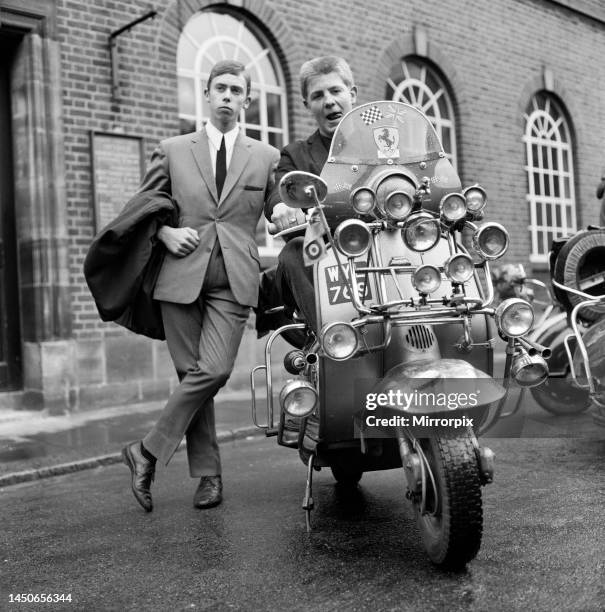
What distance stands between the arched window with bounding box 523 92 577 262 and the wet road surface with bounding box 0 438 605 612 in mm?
8800

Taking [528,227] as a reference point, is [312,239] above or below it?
below

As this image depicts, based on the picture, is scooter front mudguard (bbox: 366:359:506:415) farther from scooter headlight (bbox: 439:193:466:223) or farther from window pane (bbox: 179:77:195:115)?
window pane (bbox: 179:77:195:115)

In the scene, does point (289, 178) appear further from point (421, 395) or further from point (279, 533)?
point (279, 533)

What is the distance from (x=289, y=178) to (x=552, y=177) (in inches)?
444

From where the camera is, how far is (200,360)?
4000 millimetres

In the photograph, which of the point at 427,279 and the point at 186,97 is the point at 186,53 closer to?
the point at 186,97

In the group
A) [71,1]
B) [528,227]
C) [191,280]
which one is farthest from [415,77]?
[191,280]

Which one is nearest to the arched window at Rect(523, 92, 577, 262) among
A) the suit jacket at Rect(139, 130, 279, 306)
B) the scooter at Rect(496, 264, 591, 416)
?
the scooter at Rect(496, 264, 591, 416)

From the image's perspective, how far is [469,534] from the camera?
8.77 feet

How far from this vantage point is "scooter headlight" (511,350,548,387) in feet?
9.62

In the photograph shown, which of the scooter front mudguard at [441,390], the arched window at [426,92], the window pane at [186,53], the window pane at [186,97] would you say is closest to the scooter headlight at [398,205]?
the scooter front mudguard at [441,390]

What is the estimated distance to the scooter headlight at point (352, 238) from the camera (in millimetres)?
2852

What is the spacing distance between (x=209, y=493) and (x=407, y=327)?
5.23 feet

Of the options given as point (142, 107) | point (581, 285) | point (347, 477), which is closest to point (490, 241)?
point (347, 477)
